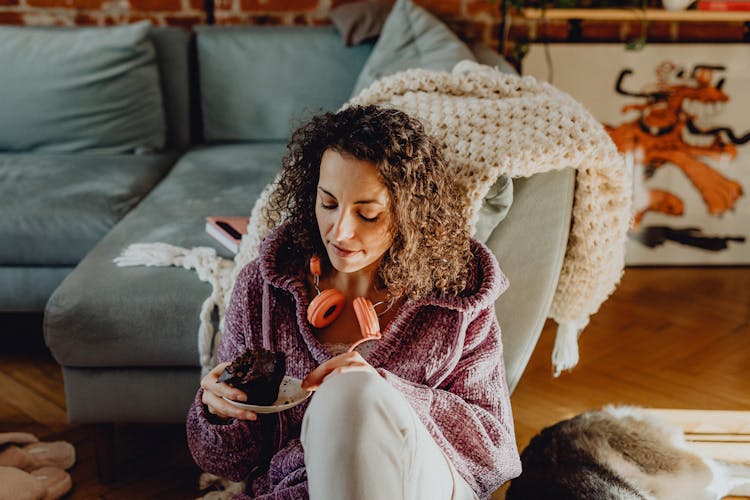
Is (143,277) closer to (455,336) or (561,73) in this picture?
(455,336)

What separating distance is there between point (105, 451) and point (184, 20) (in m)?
1.65

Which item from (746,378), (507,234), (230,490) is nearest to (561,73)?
(746,378)

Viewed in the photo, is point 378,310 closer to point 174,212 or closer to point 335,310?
point 335,310

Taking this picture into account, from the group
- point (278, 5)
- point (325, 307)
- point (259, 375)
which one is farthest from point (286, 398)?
point (278, 5)

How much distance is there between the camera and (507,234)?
132cm

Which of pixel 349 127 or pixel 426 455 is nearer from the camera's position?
pixel 426 455

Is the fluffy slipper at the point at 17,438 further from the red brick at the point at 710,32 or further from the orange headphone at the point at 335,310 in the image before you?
the red brick at the point at 710,32

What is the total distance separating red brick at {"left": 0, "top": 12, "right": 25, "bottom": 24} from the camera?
2604 mm

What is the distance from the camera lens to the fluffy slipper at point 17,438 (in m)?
1.59

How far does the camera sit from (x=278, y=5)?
2.61 m

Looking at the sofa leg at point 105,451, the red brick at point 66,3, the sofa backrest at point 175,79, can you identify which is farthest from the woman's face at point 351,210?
the red brick at point 66,3

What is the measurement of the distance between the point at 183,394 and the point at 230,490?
0.76ft

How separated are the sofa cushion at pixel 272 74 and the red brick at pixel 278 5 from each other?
23cm

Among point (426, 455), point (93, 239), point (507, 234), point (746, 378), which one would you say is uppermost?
point (507, 234)
